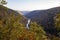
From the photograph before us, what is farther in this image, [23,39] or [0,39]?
[23,39]

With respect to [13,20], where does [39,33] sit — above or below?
below

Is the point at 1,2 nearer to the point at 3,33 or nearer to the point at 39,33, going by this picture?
the point at 3,33

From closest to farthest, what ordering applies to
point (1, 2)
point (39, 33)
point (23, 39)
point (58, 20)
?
1. point (58, 20)
2. point (1, 2)
3. point (23, 39)
4. point (39, 33)

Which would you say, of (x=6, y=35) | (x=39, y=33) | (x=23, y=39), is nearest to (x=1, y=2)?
(x=6, y=35)

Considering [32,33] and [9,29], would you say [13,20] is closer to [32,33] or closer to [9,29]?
[9,29]

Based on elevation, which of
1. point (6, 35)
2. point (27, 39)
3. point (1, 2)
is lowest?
point (27, 39)

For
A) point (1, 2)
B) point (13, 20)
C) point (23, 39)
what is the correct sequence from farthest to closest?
point (23, 39)
point (13, 20)
point (1, 2)

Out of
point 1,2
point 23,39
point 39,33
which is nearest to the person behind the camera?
point 1,2

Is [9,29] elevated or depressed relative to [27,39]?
elevated

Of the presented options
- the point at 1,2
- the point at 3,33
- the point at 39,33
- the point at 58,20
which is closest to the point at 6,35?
the point at 3,33
